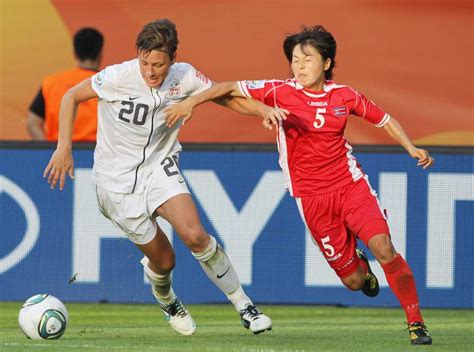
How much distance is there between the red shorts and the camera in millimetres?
9352

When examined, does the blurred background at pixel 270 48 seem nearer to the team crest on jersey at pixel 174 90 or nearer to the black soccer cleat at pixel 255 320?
the team crest on jersey at pixel 174 90

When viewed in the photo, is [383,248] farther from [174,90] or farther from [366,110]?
[174,90]

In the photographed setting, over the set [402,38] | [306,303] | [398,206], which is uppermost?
[402,38]

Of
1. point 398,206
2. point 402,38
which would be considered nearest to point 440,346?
point 398,206

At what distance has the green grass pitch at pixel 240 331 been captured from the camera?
9.09m

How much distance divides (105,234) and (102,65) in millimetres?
2521

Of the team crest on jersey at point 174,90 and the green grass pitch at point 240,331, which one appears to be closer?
the green grass pitch at point 240,331

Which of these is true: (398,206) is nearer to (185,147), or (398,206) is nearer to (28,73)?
(185,147)

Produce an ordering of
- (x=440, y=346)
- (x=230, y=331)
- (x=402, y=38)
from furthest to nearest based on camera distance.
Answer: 1. (x=402, y=38)
2. (x=230, y=331)
3. (x=440, y=346)

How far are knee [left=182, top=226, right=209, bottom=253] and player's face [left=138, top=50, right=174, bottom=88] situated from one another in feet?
3.28

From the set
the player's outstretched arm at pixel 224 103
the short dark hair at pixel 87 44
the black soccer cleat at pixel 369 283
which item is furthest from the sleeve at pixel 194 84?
the short dark hair at pixel 87 44

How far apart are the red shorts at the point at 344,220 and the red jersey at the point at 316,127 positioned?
0.24 feet

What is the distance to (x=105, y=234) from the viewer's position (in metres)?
12.8

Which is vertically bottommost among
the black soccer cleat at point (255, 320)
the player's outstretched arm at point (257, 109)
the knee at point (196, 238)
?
the black soccer cleat at point (255, 320)
